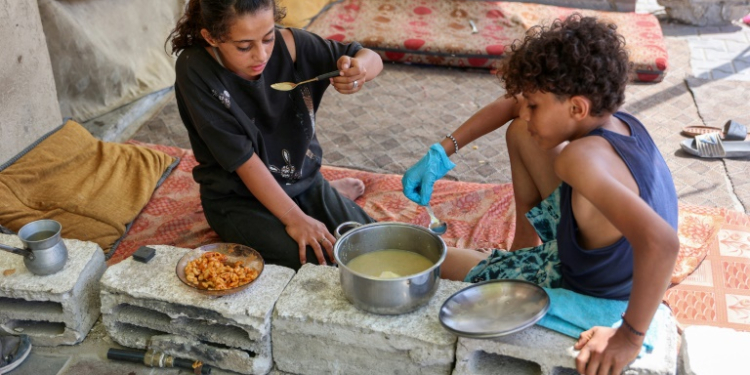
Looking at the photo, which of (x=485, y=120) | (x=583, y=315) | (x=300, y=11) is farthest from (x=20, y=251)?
(x=300, y=11)

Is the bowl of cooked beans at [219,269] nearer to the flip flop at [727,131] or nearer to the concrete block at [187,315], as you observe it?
the concrete block at [187,315]

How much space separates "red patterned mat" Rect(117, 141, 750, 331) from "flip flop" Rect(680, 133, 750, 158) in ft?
2.61

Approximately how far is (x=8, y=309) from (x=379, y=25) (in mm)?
3839

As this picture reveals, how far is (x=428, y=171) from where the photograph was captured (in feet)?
9.02

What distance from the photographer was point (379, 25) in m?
5.82

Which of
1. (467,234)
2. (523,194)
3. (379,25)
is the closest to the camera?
(523,194)

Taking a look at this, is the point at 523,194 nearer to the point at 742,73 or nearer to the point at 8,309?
the point at 8,309

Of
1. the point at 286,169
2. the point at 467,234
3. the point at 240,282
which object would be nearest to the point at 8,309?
the point at 240,282

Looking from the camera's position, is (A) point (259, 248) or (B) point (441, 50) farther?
(B) point (441, 50)

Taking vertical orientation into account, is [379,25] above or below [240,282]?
below

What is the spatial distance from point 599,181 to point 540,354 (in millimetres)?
546

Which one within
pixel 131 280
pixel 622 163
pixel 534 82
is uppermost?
pixel 534 82

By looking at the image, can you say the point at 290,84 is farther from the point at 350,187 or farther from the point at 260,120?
the point at 350,187

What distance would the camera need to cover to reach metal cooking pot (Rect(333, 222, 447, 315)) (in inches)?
88.3
